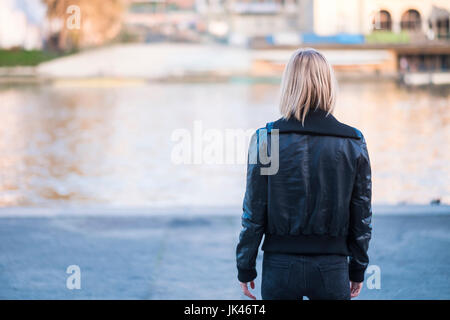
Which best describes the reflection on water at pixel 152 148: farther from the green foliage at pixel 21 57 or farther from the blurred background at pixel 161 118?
the green foliage at pixel 21 57

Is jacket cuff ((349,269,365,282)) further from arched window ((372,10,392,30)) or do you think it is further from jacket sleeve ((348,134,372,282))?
arched window ((372,10,392,30))

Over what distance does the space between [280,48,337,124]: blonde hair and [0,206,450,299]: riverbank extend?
2.59 meters

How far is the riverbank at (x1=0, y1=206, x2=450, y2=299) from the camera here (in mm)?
5367

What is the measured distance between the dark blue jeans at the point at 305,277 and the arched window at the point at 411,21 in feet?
266

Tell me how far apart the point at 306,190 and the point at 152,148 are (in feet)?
47.0

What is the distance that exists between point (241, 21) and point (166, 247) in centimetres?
8638

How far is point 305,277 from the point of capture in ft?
9.78

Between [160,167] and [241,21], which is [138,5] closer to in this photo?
[241,21]

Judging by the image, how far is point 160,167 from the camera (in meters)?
14.3

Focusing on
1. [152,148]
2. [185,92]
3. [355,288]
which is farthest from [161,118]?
[355,288]

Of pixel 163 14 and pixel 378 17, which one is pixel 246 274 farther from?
pixel 163 14

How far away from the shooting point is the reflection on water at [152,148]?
11.4m
